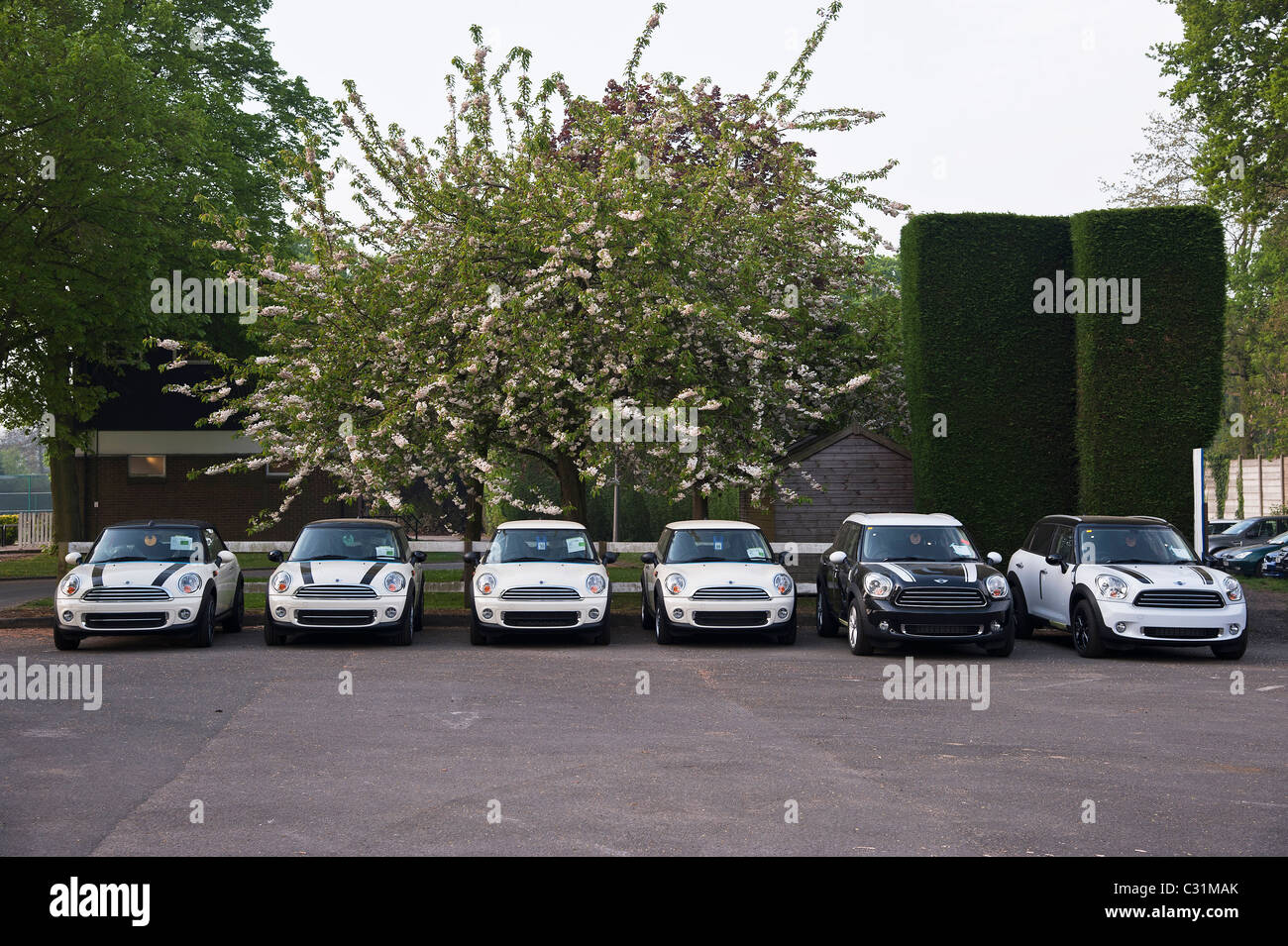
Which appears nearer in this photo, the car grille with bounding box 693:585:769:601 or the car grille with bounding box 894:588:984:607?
the car grille with bounding box 894:588:984:607

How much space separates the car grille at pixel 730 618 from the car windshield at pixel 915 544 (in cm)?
156

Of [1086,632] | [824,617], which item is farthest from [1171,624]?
[824,617]

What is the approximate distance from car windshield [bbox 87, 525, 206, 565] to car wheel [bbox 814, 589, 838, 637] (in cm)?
860

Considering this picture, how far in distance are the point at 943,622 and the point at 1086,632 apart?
1997mm

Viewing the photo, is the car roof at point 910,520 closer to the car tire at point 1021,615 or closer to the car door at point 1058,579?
the car door at point 1058,579

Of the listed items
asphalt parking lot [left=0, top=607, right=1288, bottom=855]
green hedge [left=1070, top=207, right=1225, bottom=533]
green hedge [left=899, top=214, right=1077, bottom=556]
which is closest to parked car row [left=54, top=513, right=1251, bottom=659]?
asphalt parking lot [left=0, top=607, right=1288, bottom=855]

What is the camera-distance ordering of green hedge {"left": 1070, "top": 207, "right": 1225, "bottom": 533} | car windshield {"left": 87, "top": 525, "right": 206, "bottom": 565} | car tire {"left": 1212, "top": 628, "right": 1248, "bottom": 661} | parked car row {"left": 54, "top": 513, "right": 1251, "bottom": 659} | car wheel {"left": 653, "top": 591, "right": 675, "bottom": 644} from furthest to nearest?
green hedge {"left": 1070, "top": 207, "right": 1225, "bottom": 533}
car wheel {"left": 653, "top": 591, "right": 675, "bottom": 644}
car windshield {"left": 87, "top": 525, "right": 206, "bottom": 565}
car tire {"left": 1212, "top": 628, "right": 1248, "bottom": 661}
parked car row {"left": 54, "top": 513, "right": 1251, "bottom": 659}

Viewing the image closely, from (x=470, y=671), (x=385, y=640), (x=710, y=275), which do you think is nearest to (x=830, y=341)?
(x=710, y=275)

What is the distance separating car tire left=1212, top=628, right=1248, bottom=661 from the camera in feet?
48.6

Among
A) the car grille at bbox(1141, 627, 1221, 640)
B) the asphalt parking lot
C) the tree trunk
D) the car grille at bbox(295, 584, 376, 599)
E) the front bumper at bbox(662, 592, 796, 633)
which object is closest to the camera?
the asphalt parking lot

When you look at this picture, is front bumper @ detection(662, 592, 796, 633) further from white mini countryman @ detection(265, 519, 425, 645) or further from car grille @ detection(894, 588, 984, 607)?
white mini countryman @ detection(265, 519, 425, 645)

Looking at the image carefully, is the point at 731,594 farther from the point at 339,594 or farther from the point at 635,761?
the point at 635,761

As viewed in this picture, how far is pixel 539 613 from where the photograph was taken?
15664mm
